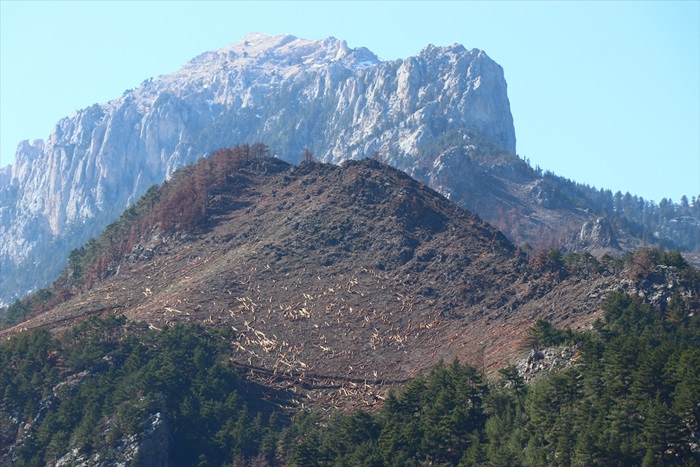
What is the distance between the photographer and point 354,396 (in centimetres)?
9025

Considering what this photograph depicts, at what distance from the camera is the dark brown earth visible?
94.1 meters

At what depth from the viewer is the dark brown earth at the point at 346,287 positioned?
94.1 m

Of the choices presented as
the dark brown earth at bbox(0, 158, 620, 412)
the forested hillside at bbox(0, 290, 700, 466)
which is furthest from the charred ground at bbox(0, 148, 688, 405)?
the forested hillside at bbox(0, 290, 700, 466)

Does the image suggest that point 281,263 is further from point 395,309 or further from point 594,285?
point 594,285

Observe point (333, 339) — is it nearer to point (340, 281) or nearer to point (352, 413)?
point (340, 281)

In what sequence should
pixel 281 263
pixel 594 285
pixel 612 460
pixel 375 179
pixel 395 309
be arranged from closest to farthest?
pixel 612 460, pixel 594 285, pixel 395 309, pixel 281 263, pixel 375 179

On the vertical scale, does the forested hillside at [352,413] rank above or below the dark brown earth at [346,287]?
below

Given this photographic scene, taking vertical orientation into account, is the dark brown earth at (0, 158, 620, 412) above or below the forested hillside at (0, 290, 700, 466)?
above

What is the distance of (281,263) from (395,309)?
14.2m

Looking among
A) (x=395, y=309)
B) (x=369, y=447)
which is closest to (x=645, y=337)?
(x=369, y=447)

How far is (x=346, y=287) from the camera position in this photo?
106 m

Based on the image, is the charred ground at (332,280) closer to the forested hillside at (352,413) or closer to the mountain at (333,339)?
the mountain at (333,339)

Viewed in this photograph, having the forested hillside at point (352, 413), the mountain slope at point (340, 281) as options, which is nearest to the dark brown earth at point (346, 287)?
the mountain slope at point (340, 281)

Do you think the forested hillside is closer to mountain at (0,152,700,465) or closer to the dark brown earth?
mountain at (0,152,700,465)
